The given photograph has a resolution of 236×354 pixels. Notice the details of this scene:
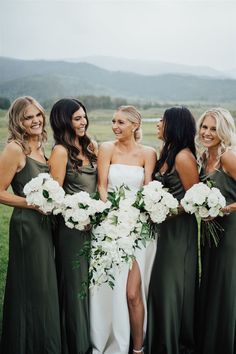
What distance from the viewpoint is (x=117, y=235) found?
339 centimetres

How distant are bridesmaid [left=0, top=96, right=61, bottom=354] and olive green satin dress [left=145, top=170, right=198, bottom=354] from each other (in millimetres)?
893

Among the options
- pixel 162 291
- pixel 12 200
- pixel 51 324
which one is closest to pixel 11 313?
pixel 51 324

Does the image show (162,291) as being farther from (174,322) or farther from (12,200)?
(12,200)

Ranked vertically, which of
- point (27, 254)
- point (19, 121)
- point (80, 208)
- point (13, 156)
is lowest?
point (27, 254)

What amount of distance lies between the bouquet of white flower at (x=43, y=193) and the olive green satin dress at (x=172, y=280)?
101 cm

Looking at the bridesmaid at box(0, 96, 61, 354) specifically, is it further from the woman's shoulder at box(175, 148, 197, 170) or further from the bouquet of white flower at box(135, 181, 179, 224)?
the woman's shoulder at box(175, 148, 197, 170)

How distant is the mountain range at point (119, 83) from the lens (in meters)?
7.88

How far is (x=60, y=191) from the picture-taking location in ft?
11.5

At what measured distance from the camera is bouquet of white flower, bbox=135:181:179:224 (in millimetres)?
3518

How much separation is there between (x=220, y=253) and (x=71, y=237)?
1283mm

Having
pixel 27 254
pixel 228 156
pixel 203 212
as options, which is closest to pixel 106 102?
pixel 228 156

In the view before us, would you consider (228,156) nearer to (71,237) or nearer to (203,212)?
(203,212)

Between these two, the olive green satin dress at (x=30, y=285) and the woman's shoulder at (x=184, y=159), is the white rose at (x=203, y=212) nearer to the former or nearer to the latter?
the woman's shoulder at (x=184, y=159)

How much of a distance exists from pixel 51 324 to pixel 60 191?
1.22 m
